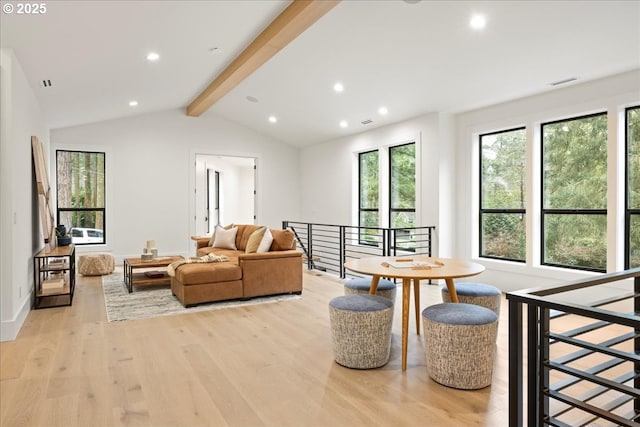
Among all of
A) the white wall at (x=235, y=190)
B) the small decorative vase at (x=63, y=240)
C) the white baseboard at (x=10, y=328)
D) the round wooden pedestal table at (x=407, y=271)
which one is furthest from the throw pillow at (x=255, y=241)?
the white wall at (x=235, y=190)

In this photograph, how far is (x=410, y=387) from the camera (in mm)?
2703

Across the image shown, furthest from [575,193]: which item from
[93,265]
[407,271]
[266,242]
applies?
[93,265]

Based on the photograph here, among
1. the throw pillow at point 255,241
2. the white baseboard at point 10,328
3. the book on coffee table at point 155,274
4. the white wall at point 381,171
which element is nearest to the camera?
the white baseboard at point 10,328

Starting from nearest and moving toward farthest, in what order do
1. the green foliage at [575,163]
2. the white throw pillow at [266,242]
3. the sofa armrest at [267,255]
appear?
the green foliage at [575,163] → the sofa armrest at [267,255] → the white throw pillow at [266,242]

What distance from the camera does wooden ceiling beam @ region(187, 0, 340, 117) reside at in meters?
3.76

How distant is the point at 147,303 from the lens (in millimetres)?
5035

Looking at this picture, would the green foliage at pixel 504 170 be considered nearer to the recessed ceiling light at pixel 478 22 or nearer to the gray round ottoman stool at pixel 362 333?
the recessed ceiling light at pixel 478 22

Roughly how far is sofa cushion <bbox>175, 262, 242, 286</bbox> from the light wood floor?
2.20 ft

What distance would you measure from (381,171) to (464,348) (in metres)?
5.16

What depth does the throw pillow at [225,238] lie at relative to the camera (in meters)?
6.84

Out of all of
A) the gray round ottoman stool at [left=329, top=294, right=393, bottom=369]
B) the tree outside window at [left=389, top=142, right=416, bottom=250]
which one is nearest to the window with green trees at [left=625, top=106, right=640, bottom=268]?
the tree outside window at [left=389, top=142, right=416, bottom=250]

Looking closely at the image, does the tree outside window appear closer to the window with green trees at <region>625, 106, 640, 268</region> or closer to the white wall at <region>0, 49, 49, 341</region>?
the window with green trees at <region>625, 106, 640, 268</region>

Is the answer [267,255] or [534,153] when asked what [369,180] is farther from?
[267,255]

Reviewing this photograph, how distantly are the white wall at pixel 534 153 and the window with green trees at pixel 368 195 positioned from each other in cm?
182
